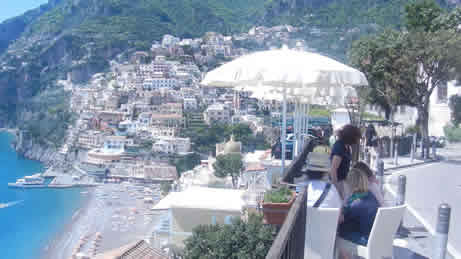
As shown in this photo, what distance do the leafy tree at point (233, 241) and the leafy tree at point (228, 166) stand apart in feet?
89.0

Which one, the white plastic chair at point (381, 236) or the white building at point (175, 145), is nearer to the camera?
the white plastic chair at point (381, 236)

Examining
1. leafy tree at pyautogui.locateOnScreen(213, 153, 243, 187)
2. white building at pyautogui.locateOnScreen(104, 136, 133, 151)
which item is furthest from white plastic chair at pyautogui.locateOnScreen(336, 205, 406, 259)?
white building at pyautogui.locateOnScreen(104, 136, 133, 151)

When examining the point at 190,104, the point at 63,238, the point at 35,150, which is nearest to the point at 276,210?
the point at 63,238

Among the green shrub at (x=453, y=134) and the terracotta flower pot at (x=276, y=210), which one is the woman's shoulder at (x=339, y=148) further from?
the green shrub at (x=453, y=134)

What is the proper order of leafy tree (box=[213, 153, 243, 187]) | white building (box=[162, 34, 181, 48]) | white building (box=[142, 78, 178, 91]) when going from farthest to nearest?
white building (box=[162, 34, 181, 48]) < white building (box=[142, 78, 178, 91]) < leafy tree (box=[213, 153, 243, 187])

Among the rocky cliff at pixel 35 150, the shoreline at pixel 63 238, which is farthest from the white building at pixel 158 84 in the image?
the shoreline at pixel 63 238

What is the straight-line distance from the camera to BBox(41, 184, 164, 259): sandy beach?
1534 inches

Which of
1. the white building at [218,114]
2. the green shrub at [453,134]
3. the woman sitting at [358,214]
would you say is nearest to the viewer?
the woman sitting at [358,214]

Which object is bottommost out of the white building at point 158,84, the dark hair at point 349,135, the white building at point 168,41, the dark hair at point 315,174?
the dark hair at point 315,174

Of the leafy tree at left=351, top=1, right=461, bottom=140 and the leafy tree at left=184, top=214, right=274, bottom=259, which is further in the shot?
the leafy tree at left=351, top=1, right=461, bottom=140

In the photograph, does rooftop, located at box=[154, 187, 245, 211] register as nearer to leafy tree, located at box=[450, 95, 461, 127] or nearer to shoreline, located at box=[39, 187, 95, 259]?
leafy tree, located at box=[450, 95, 461, 127]

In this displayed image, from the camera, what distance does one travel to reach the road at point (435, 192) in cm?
448

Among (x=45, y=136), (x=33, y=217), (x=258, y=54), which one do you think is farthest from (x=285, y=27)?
(x=258, y=54)

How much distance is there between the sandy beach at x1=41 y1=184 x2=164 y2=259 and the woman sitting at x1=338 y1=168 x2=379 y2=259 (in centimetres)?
3513
